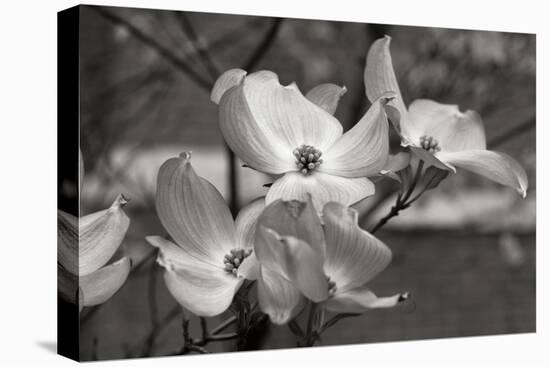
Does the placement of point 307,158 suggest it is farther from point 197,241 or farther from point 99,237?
point 99,237

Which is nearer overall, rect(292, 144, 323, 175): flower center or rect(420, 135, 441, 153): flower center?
rect(292, 144, 323, 175): flower center

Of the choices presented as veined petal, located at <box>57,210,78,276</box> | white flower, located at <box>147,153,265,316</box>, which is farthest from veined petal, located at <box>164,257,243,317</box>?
veined petal, located at <box>57,210,78,276</box>

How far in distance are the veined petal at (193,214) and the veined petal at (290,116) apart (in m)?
0.16

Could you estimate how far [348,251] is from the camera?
165 cm

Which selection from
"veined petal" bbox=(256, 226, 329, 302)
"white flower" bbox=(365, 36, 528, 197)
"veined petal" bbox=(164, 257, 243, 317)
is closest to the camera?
"veined petal" bbox=(256, 226, 329, 302)

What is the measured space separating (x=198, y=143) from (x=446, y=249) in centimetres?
74

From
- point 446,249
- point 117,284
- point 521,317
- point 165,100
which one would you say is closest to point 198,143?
point 165,100

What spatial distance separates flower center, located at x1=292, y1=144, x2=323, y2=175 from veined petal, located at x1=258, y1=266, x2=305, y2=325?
23 cm

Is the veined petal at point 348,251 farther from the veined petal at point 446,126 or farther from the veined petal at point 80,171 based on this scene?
the veined petal at point 80,171

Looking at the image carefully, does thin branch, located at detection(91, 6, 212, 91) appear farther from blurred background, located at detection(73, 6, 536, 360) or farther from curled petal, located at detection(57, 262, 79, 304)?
curled petal, located at detection(57, 262, 79, 304)

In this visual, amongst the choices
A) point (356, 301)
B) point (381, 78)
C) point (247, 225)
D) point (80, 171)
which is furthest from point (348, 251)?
point (80, 171)

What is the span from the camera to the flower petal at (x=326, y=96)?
72.5 inches

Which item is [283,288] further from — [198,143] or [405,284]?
[405,284]

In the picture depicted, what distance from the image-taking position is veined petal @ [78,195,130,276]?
182 cm
